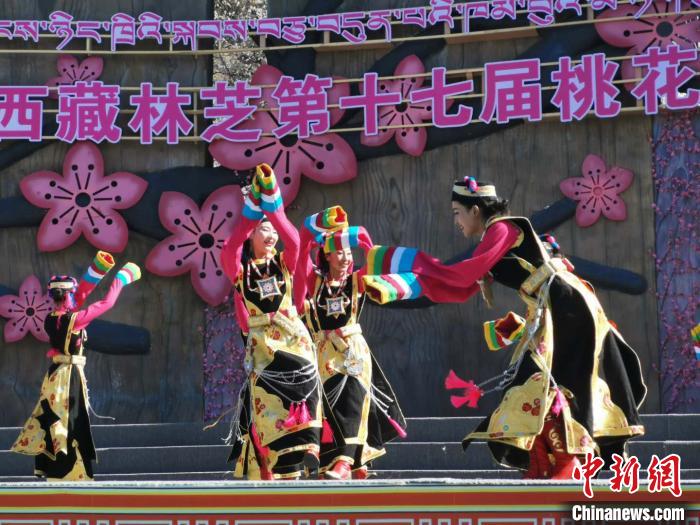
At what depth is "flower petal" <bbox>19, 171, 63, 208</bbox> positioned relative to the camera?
1057 centimetres

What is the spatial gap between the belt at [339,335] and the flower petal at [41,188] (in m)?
3.44

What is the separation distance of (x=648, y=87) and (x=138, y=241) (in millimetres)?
3933

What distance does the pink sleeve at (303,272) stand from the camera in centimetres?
749

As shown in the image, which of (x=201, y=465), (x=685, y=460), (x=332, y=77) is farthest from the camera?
(x=332, y=77)

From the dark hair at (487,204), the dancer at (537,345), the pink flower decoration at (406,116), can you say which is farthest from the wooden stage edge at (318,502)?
the pink flower decoration at (406,116)

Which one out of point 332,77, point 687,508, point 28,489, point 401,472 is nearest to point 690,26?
point 332,77

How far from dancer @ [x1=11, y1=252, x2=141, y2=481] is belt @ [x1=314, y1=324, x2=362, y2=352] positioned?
1.79 m

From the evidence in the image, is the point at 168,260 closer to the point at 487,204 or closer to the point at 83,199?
the point at 83,199

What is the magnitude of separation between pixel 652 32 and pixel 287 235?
151 inches

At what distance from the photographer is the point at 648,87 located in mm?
9648

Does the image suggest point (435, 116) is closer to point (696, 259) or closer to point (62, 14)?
point (696, 259)

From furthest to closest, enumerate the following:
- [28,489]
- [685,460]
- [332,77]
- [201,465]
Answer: [332,77], [201,465], [685,460], [28,489]

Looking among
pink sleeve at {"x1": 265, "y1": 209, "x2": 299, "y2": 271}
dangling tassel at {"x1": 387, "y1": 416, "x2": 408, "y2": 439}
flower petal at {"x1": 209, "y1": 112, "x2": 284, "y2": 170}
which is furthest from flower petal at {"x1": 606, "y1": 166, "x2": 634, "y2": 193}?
pink sleeve at {"x1": 265, "y1": 209, "x2": 299, "y2": 271}

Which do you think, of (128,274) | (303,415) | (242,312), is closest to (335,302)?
(242,312)
